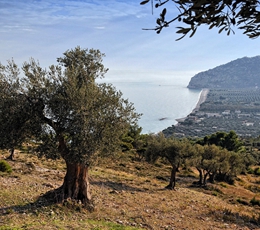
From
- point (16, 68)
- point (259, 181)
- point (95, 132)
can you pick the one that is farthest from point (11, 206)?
point (259, 181)

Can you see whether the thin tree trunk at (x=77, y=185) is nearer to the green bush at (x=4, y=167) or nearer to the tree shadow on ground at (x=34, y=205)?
the tree shadow on ground at (x=34, y=205)

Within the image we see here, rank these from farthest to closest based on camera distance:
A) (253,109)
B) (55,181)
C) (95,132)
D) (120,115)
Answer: (253,109)
(55,181)
(120,115)
(95,132)

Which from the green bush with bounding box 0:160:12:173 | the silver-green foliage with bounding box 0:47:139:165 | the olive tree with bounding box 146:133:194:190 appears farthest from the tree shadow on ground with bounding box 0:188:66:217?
the olive tree with bounding box 146:133:194:190

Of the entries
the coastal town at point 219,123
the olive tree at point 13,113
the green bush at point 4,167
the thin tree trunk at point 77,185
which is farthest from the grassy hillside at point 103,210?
the coastal town at point 219,123

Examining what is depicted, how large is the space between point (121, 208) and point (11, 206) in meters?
5.15

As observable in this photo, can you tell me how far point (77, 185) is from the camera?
481 inches

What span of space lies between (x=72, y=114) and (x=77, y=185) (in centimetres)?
385

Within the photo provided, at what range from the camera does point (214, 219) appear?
45.9 ft

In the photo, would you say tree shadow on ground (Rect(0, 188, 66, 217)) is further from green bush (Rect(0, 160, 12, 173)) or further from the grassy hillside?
green bush (Rect(0, 160, 12, 173))

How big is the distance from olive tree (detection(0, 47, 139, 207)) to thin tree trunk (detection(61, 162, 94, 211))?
0.81 feet

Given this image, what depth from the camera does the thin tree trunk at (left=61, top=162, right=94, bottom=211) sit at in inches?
475

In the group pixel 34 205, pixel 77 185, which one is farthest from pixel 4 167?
pixel 77 185

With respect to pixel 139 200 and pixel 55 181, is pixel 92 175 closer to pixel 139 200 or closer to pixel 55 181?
pixel 55 181

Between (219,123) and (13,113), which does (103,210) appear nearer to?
(13,113)
